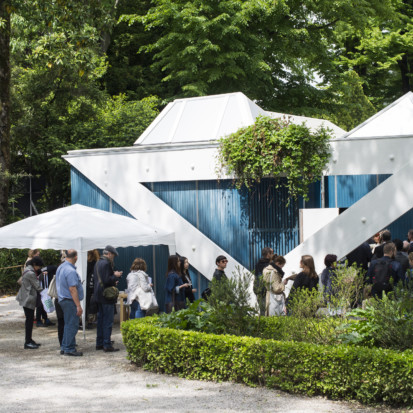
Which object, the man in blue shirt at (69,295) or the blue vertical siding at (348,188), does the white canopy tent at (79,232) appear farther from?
the blue vertical siding at (348,188)

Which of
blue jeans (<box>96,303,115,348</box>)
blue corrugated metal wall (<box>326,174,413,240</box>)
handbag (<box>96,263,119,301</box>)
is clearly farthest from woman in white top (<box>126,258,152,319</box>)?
blue corrugated metal wall (<box>326,174,413,240</box>)

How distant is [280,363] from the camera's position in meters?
8.21

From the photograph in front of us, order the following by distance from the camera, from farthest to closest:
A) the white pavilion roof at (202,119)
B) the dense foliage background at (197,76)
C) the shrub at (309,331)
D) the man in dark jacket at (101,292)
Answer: the dense foliage background at (197,76) → the white pavilion roof at (202,119) → the man in dark jacket at (101,292) → the shrub at (309,331)

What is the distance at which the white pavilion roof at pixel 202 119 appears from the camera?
55.3 feet

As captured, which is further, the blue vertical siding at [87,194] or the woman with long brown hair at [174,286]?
the blue vertical siding at [87,194]

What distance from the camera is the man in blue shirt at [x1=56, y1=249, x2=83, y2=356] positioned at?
10.7 m

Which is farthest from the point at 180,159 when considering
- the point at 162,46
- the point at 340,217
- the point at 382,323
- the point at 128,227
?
the point at 162,46

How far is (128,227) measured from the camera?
13453mm

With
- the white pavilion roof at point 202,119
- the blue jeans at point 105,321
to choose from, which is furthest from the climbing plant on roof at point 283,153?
the blue jeans at point 105,321

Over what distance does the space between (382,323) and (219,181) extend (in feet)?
23.5

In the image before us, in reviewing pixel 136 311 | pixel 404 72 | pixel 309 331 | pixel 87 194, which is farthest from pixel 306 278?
pixel 404 72

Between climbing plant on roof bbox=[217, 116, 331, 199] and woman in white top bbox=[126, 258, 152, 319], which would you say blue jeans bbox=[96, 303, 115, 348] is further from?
climbing plant on roof bbox=[217, 116, 331, 199]

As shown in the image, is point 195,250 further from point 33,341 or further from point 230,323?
point 230,323

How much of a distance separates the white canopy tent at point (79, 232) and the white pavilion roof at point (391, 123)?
5.51 m
